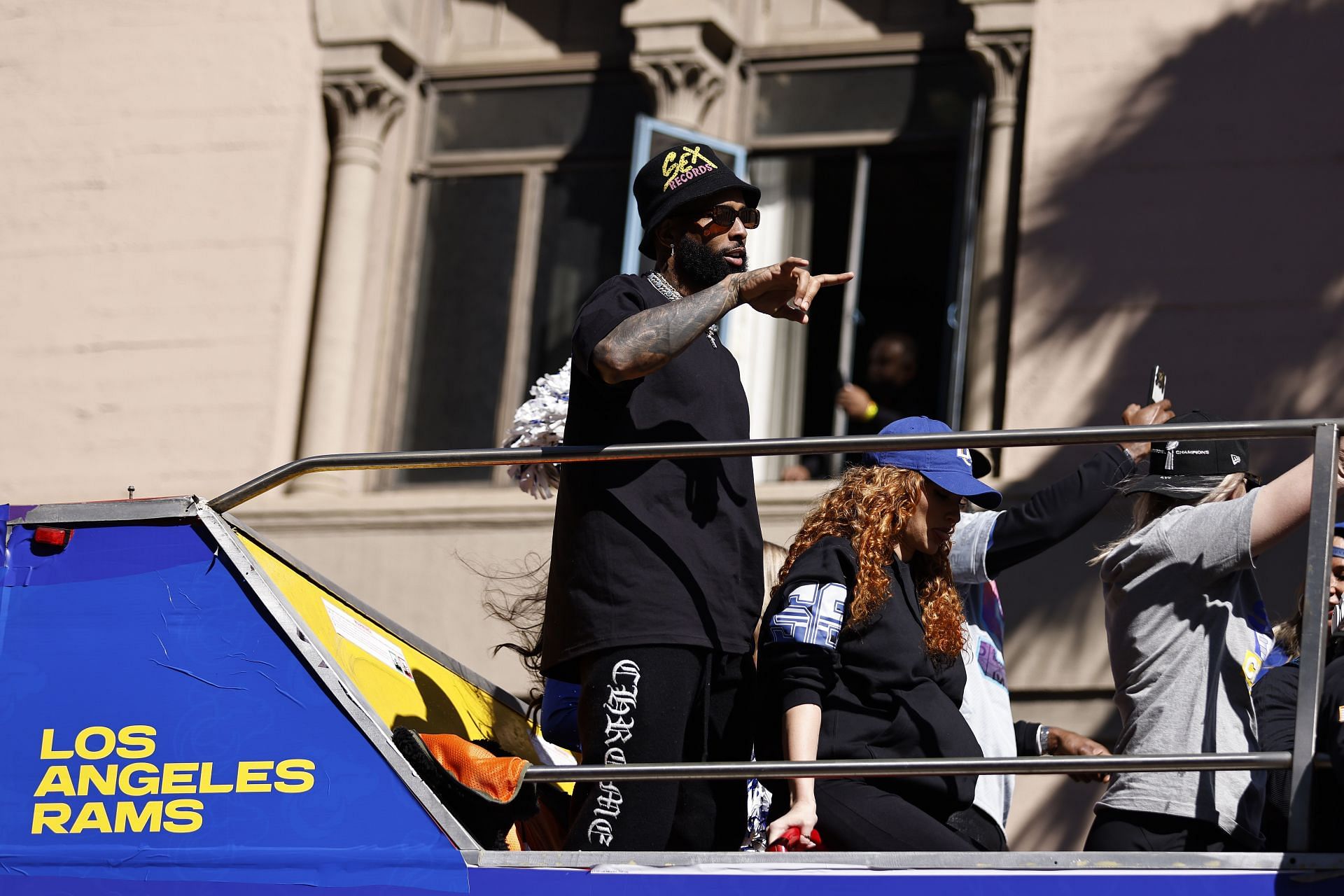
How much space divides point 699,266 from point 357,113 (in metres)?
6.56

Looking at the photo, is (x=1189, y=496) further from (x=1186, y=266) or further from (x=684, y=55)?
(x=684, y=55)

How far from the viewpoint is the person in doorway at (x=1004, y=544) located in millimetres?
4824

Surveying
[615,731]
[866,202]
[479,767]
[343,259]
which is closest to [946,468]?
[615,731]

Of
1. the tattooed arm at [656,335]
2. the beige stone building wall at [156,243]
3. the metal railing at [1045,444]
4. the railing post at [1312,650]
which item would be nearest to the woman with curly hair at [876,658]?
the metal railing at [1045,444]

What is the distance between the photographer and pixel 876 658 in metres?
4.26

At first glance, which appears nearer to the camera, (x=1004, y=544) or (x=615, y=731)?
(x=615, y=731)

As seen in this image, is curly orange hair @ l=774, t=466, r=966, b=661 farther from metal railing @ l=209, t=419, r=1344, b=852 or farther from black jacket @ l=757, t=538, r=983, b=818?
metal railing @ l=209, t=419, r=1344, b=852

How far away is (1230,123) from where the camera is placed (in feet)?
29.3

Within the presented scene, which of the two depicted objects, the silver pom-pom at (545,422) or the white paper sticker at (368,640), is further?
the silver pom-pom at (545,422)

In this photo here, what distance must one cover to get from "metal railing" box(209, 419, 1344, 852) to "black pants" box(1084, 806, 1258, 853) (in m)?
0.34

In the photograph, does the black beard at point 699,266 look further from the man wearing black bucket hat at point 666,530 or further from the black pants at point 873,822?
the black pants at point 873,822

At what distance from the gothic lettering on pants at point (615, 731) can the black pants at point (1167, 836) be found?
1.07 metres

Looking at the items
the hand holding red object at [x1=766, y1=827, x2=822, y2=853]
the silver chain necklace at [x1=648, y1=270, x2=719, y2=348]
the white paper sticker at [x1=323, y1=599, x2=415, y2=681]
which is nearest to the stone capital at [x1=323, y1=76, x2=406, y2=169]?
the white paper sticker at [x1=323, y1=599, x2=415, y2=681]

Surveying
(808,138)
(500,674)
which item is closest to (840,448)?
(500,674)
